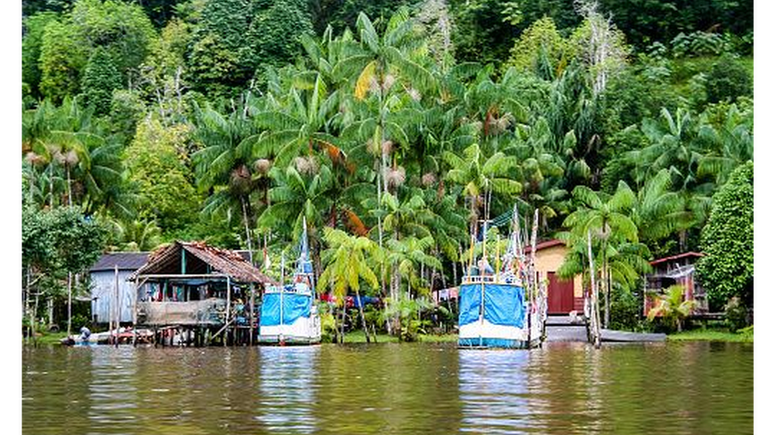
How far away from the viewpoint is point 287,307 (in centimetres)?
5259

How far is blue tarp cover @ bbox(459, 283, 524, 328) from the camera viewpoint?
47312mm

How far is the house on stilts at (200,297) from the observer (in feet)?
172

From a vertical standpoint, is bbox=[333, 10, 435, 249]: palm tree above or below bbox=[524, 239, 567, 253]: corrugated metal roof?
above

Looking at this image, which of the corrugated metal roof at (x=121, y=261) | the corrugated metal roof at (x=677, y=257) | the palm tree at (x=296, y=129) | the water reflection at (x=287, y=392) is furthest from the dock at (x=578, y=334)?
the corrugated metal roof at (x=121, y=261)

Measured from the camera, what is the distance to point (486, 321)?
47688 millimetres

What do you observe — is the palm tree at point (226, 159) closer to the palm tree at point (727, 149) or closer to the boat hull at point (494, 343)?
the boat hull at point (494, 343)

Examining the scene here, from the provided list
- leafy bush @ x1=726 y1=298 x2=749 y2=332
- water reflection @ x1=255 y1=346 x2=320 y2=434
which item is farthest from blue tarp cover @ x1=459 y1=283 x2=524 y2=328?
leafy bush @ x1=726 y1=298 x2=749 y2=332

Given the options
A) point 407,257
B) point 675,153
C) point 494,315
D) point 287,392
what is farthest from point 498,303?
point 287,392

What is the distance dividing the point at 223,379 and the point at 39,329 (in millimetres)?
29642

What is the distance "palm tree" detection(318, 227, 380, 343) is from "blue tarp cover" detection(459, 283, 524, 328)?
24.8ft

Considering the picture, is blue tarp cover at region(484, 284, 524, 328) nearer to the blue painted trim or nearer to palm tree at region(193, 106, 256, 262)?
the blue painted trim

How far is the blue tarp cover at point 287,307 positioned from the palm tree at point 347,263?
7.88 ft

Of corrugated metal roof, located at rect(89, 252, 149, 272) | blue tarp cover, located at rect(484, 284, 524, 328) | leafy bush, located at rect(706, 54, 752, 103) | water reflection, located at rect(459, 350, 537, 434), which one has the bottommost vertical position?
water reflection, located at rect(459, 350, 537, 434)

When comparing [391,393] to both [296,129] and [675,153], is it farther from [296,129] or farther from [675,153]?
[675,153]
